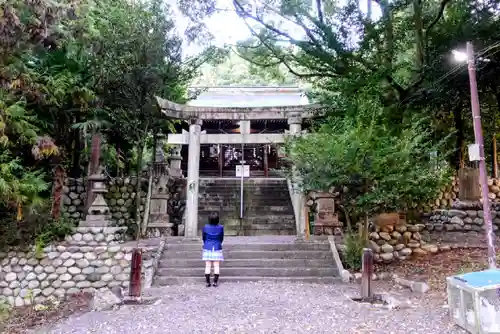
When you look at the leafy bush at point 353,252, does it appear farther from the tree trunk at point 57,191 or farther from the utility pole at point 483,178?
the tree trunk at point 57,191

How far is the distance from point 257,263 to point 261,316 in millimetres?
3325

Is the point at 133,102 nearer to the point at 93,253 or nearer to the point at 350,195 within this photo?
the point at 93,253

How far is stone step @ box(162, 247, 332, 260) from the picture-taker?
899 centimetres

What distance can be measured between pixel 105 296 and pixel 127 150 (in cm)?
788

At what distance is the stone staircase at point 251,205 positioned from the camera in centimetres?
1298

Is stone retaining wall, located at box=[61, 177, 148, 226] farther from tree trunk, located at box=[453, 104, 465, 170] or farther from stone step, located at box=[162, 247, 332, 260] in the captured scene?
tree trunk, located at box=[453, 104, 465, 170]

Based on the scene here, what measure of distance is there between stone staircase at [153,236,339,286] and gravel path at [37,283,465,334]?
114 cm

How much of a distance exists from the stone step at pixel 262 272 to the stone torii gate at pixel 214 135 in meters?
1.67

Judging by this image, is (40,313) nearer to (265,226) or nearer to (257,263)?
(257,263)

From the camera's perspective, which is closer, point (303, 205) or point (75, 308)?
point (75, 308)

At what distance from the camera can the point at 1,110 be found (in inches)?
312

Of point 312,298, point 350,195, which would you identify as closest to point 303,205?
point 350,195

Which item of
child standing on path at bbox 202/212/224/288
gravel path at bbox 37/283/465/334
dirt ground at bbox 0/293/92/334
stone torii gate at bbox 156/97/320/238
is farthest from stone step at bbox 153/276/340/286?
stone torii gate at bbox 156/97/320/238

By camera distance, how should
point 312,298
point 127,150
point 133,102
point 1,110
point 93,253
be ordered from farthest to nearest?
1. point 127,150
2. point 133,102
3. point 93,253
4. point 1,110
5. point 312,298
